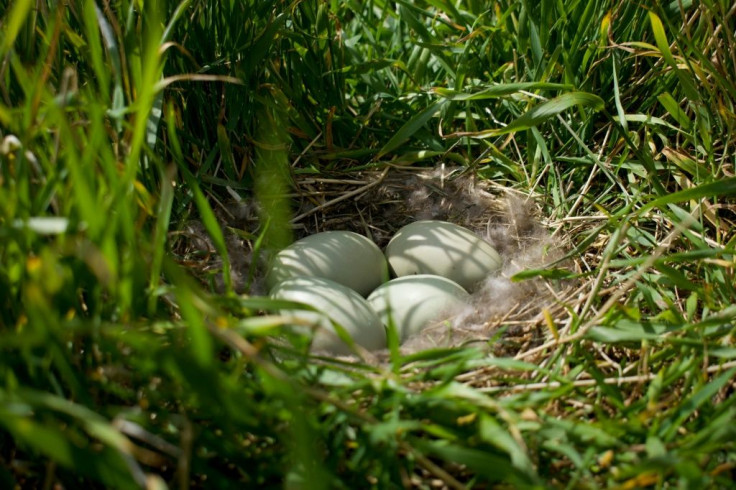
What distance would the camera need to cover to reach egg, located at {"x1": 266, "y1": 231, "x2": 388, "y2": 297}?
1527 millimetres

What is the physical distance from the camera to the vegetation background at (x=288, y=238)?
2.85ft

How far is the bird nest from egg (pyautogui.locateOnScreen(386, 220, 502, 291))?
0.04 metres

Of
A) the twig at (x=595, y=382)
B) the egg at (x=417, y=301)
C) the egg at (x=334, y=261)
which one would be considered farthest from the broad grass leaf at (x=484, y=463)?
the egg at (x=334, y=261)

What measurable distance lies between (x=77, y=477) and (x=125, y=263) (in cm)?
28

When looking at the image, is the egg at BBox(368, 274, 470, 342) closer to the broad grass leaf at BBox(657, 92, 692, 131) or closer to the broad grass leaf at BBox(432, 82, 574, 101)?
the broad grass leaf at BBox(432, 82, 574, 101)

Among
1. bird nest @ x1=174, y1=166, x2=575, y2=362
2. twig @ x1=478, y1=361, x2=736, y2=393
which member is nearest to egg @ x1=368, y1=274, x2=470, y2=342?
bird nest @ x1=174, y1=166, x2=575, y2=362

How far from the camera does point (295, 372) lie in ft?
3.46

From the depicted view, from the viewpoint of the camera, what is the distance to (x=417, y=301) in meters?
1.46

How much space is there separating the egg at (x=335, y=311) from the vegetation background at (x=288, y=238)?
9 centimetres

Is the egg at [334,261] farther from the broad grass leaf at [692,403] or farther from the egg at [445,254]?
the broad grass leaf at [692,403]

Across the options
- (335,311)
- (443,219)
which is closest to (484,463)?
(335,311)

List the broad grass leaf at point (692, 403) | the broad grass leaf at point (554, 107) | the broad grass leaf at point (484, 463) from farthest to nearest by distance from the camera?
the broad grass leaf at point (554, 107) < the broad grass leaf at point (692, 403) < the broad grass leaf at point (484, 463)

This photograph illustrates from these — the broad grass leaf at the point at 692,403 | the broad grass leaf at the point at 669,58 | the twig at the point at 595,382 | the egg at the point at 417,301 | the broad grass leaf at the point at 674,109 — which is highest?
the broad grass leaf at the point at 669,58

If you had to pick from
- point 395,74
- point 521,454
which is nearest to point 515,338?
point 521,454
